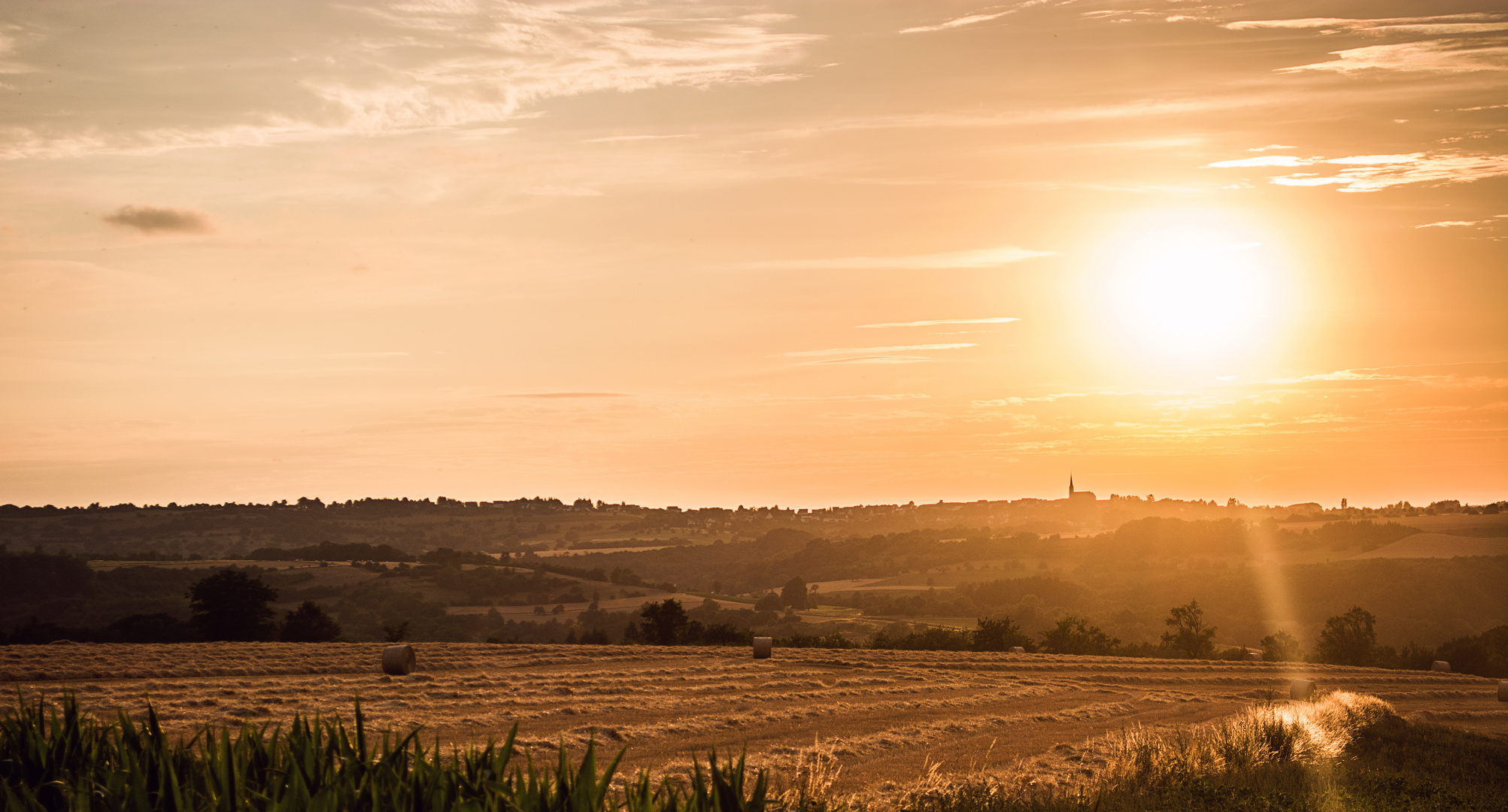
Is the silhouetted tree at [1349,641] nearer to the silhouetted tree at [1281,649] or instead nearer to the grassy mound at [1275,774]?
the silhouetted tree at [1281,649]

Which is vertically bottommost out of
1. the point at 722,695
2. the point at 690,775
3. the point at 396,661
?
the point at 722,695

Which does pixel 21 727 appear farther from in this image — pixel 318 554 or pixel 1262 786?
pixel 318 554

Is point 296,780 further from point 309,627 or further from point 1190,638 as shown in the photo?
point 1190,638

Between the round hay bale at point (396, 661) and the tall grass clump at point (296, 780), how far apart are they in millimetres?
26671

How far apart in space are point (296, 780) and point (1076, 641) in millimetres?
62339

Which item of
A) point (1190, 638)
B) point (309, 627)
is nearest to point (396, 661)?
point (309, 627)

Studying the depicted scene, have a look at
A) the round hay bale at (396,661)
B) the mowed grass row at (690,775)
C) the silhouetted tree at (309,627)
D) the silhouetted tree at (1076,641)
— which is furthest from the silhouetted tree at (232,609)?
the silhouetted tree at (1076,641)

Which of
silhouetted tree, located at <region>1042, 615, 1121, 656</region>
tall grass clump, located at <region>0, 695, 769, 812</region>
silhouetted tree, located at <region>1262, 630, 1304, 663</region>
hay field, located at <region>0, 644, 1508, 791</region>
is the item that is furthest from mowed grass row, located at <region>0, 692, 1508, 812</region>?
silhouetted tree, located at <region>1262, 630, 1304, 663</region>

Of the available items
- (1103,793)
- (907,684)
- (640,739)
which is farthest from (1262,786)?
(907,684)

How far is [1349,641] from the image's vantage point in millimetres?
67750

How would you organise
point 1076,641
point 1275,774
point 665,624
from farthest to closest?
point 1076,641 → point 665,624 → point 1275,774

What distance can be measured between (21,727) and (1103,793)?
13.1 meters

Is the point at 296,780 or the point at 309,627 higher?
the point at 296,780

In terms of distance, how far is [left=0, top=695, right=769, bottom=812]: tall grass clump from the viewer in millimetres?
6004
